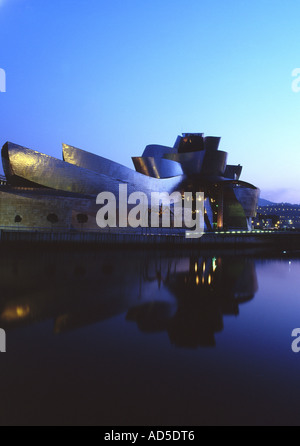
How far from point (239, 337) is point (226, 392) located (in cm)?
230

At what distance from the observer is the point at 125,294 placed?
9.30m

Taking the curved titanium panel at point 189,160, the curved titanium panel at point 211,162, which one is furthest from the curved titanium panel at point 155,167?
the curved titanium panel at point 211,162

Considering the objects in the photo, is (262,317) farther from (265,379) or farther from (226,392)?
(226,392)

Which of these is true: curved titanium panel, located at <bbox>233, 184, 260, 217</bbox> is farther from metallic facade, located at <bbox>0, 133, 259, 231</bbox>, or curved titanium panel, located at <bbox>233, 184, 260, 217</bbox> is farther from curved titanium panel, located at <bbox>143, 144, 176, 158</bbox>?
curved titanium panel, located at <bbox>143, 144, 176, 158</bbox>

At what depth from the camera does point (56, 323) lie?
6.32 meters

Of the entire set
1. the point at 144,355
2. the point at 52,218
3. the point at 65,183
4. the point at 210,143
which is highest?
the point at 210,143

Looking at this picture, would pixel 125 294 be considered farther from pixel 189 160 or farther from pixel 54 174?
pixel 189 160

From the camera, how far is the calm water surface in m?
3.47

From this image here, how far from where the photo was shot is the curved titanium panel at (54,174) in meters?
20.8

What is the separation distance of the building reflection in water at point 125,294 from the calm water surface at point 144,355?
0.11 feet

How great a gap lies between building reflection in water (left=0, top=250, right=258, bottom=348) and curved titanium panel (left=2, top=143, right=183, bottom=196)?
7994 mm

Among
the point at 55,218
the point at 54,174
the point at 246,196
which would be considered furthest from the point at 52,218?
the point at 246,196

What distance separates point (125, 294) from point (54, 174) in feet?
49.8
